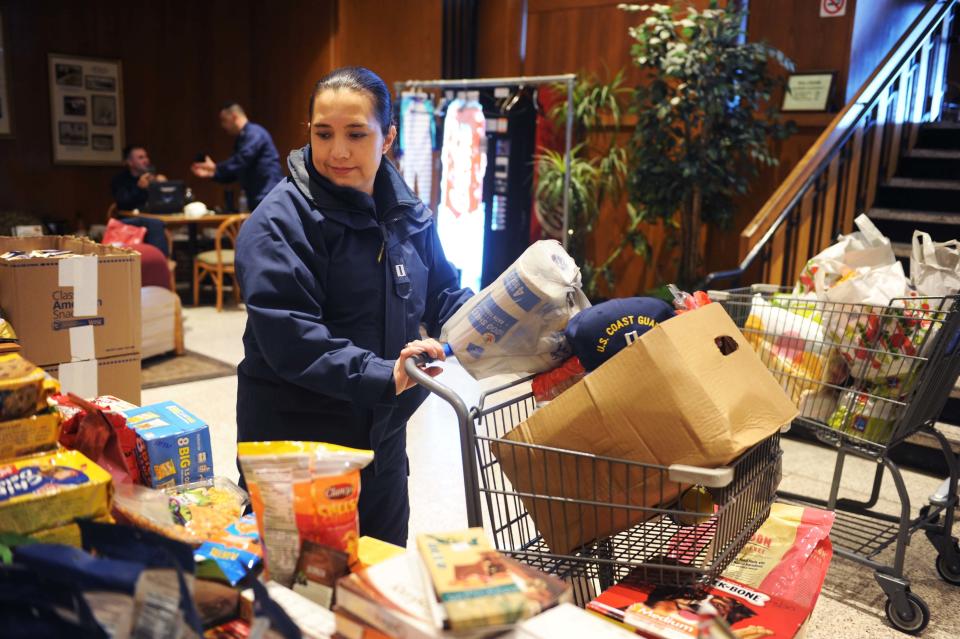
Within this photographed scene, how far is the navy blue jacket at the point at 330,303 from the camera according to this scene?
5.17 ft

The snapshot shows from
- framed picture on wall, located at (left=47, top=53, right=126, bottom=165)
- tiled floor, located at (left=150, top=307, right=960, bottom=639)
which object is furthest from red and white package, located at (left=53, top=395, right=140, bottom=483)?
framed picture on wall, located at (left=47, top=53, right=126, bottom=165)

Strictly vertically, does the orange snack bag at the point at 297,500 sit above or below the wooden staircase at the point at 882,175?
below

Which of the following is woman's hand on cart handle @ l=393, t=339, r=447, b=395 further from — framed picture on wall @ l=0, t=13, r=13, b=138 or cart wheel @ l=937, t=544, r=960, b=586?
framed picture on wall @ l=0, t=13, r=13, b=138

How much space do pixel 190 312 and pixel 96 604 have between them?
7.03 meters

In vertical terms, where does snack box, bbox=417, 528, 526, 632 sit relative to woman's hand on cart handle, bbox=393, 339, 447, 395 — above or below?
below

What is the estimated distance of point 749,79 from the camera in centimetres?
525

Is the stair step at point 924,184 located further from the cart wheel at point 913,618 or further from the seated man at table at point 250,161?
the seated man at table at point 250,161

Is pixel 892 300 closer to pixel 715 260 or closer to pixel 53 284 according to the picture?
pixel 53 284

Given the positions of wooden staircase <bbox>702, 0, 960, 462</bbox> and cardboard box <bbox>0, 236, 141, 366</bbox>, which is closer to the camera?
cardboard box <bbox>0, 236, 141, 366</bbox>

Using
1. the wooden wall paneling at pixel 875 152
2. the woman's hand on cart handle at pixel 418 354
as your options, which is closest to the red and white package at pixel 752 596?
the woman's hand on cart handle at pixel 418 354

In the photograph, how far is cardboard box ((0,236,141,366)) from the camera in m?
2.70

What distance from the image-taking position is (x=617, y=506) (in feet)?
4.34

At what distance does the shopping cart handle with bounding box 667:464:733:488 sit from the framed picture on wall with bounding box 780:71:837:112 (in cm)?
497

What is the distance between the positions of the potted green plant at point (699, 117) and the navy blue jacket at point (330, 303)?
3788 millimetres
